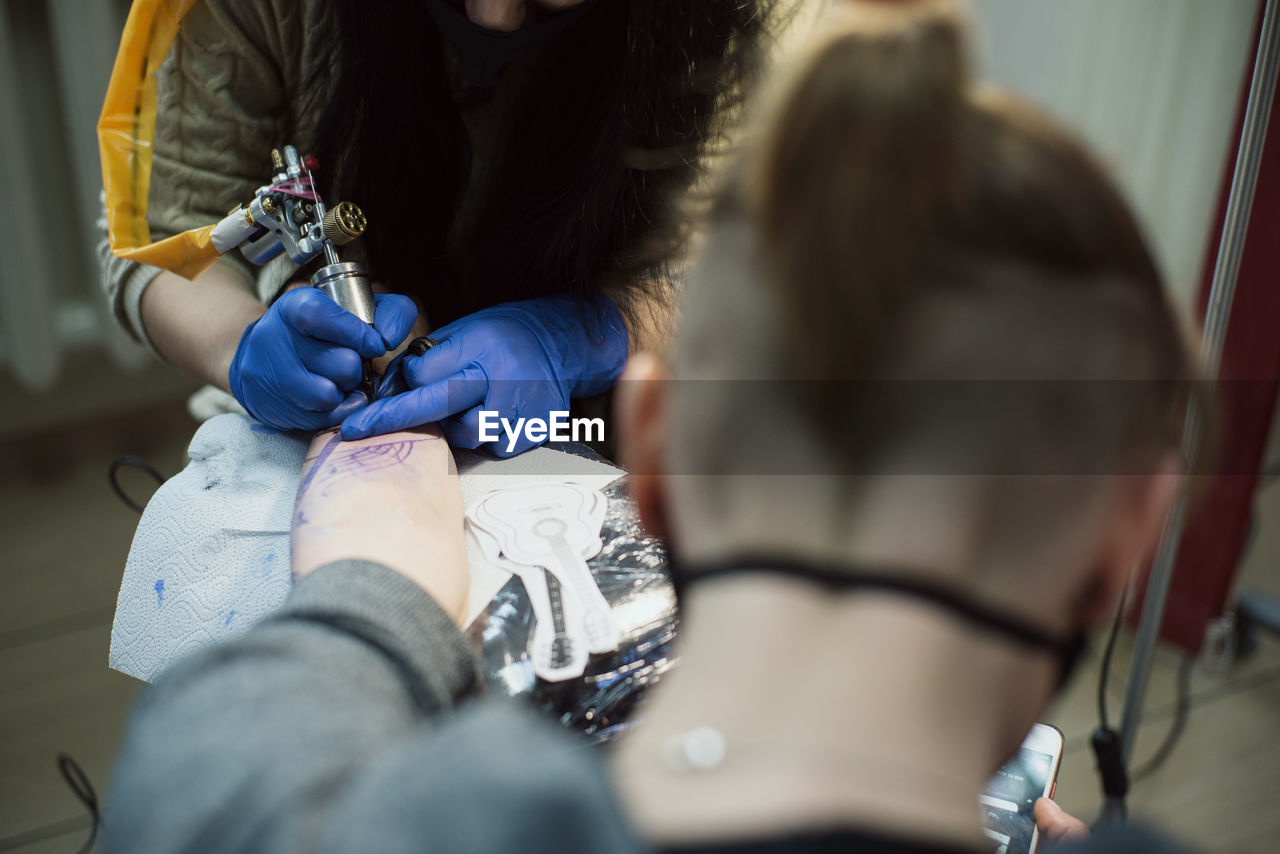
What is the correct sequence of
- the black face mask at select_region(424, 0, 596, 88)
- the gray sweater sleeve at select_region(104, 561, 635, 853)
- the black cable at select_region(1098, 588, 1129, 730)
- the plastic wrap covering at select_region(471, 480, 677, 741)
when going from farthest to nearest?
the black cable at select_region(1098, 588, 1129, 730), the black face mask at select_region(424, 0, 596, 88), the plastic wrap covering at select_region(471, 480, 677, 741), the gray sweater sleeve at select_region(104, 561, 635, 853)

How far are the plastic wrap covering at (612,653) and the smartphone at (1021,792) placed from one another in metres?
0.22

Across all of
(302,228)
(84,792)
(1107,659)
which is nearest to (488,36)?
(302,228)

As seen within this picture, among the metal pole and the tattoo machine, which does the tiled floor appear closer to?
the metal pole

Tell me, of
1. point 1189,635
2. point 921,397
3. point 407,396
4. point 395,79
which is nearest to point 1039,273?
point 921,397

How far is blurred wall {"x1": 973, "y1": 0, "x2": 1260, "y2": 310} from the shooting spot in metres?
1.36

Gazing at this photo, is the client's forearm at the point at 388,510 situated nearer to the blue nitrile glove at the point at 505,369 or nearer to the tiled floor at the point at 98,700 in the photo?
the blue nitrile glove at the point at 505,369

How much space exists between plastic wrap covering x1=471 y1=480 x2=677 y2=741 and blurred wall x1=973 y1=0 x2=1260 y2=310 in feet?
3.39

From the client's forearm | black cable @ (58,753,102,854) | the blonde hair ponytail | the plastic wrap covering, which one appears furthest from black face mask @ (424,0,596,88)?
black cable @ (58,753,102,854)

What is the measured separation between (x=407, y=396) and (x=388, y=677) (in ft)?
1.09

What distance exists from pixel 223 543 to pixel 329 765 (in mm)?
352

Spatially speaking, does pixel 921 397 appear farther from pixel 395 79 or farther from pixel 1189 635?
pixel 1189 635

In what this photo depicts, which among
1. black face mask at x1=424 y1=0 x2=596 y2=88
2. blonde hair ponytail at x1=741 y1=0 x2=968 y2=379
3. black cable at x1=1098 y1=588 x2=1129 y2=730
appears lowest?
black cable at x1=1098 y1=588 x2=1129 y2=730

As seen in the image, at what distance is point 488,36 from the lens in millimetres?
833

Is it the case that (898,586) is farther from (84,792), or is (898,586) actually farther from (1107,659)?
(84,792)
